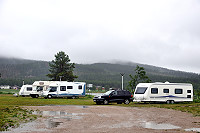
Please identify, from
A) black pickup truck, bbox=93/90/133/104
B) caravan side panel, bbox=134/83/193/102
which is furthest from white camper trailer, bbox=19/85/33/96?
caravan side panel, bbox=134/83/193/102

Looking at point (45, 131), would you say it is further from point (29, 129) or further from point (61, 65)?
point (61, 65)

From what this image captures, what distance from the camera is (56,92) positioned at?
4278cm

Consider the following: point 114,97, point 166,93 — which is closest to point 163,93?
point 166,93

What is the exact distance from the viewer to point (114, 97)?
98.3 feet

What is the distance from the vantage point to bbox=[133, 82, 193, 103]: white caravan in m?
31.0

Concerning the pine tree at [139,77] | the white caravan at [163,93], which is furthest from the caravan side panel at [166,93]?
the pine tree at [139,77]

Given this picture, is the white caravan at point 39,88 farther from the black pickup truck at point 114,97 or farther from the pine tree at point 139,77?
the black pickup truck at point 114,97

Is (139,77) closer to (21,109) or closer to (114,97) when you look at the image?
(114,97)

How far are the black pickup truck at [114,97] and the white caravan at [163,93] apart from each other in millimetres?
1456

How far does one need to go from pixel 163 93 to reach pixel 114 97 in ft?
19.8

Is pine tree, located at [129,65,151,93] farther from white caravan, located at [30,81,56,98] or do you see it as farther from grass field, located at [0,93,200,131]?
grass field, located at [0,93,200,131]

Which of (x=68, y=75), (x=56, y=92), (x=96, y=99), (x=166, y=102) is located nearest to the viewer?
(x=96, y=99)

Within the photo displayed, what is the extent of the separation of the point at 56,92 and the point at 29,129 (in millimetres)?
31441

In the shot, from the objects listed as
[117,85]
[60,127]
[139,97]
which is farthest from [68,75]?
[117,85]
